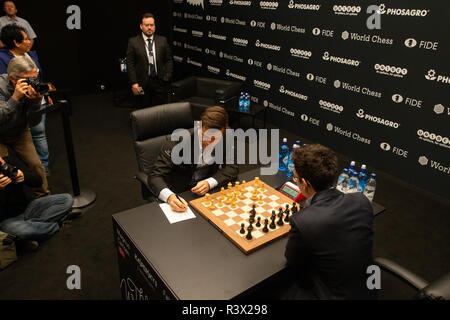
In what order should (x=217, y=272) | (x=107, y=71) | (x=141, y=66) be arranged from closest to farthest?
1. (x=217, y=272)
2. (x=141, y=66)
3. (x=107, y=71)

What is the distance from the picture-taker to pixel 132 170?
13.7ft

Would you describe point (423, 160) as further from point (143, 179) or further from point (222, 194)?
point (143, 179)

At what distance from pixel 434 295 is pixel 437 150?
2.82 m

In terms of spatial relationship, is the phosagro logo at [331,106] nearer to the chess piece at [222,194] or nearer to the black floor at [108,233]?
the black floor at [108,233]

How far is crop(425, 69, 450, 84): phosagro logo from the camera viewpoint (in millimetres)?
3448

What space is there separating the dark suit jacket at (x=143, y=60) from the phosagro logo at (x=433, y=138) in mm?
3658

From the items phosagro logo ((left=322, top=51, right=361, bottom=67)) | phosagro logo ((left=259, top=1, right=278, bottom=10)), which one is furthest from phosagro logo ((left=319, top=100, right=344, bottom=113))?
phosagro logo ((left=259, top=1, right=278, bottom=10))

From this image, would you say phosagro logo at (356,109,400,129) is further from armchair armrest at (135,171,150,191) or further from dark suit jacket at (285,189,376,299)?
armchair armrest at (135,171,150,191)

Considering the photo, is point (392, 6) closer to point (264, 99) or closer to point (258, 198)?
point (264, 99)

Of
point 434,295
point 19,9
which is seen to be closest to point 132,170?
point 434,295

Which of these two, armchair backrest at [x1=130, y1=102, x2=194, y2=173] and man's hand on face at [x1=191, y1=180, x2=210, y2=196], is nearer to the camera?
man's hand on face at [x1=191, y1=180, x2=210, y2=196]

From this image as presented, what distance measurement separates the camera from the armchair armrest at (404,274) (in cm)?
161

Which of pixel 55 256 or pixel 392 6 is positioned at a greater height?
pixel 392 6

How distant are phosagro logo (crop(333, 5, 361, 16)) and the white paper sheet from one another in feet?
11.3
